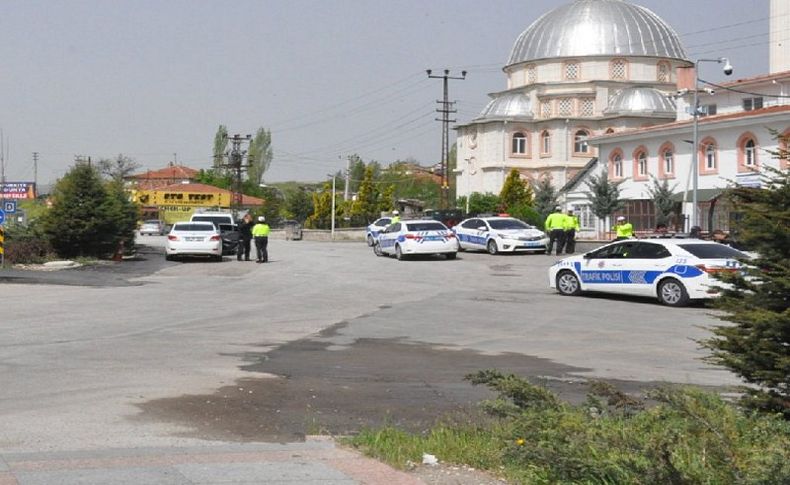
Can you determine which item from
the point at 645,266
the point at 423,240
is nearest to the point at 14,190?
the point at 423,240

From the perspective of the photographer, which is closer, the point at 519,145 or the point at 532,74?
the point at 532,74

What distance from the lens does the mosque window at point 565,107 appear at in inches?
3514

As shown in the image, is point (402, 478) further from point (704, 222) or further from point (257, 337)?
point (704, 222)

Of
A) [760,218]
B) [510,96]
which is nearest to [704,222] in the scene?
[510,96]

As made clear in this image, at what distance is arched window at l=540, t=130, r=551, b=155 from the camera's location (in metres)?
91.8

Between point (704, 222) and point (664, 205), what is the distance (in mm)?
3735

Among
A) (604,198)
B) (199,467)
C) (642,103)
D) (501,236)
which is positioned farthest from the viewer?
(642,103)

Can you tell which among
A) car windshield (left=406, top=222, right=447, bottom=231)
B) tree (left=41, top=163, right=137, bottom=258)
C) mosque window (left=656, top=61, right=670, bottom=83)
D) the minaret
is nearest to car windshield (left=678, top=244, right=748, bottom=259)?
car windshield (left=406, top=222, right=447, bottom=231)

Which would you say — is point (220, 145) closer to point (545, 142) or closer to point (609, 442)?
point (545, 142)

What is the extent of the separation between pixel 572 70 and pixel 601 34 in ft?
12.1

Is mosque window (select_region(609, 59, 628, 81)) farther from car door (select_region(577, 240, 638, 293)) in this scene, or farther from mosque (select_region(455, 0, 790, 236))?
car door (select_region(577, 240, 638, 293))

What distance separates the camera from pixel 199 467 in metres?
6.81

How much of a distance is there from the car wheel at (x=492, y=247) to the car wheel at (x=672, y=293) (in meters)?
17.5

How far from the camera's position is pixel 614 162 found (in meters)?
69.9
